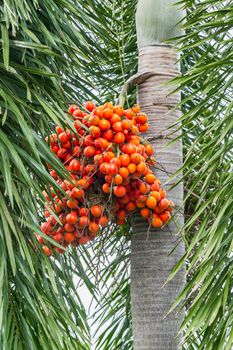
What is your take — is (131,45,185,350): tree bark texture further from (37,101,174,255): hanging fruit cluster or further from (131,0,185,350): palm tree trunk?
(37,101,174,255): hanging fruit cluster

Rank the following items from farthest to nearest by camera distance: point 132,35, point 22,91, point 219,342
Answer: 1. point 132,35
2. point 22,91
3. point 219,342

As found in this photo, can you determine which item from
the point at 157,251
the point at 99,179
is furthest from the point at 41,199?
the point at 157,251

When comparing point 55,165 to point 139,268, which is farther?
point 139,268

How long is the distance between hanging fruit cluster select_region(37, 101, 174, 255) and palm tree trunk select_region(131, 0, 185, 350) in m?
0.15

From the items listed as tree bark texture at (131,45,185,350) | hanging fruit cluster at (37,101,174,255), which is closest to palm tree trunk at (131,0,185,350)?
tree bark texture at (131,45,185,350)

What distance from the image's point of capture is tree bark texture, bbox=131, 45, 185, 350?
2.74 m

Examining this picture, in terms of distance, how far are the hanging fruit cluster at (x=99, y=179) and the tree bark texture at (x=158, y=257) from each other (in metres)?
0.12

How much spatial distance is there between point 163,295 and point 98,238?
0.32 m

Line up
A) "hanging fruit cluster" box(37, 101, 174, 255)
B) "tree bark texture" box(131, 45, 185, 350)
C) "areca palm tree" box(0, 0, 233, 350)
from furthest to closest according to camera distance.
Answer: "tree bark texture" box(131, 45, 185, 350), "hanging fruit cluster" box(37, 101, 174, 255), "areca palm tree" box(0, 0, 233, 350)

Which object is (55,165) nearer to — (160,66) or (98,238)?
(98,238)

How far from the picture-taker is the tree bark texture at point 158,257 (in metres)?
2.74

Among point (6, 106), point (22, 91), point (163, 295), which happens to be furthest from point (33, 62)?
point (163, 295)

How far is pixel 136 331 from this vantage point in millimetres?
2785

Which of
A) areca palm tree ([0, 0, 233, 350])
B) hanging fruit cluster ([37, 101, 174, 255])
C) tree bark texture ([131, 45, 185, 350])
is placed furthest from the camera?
tree bark texture ([131, 45, 185, 350])
